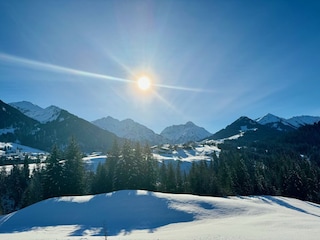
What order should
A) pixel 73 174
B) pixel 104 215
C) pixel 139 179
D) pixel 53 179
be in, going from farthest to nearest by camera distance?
1. pixel 139 179
2. pixel 73 174
3. pixel 53 179
4. pixel 104 215

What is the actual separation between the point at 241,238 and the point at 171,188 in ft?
142

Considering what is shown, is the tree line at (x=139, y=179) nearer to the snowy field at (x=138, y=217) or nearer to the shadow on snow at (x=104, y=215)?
the shadow on snow at (x=104, y=215)

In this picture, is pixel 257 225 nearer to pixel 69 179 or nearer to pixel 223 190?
pixel 69 179

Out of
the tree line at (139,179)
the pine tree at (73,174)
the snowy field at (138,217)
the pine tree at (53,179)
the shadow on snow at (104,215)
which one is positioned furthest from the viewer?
the tree line at (139,179)

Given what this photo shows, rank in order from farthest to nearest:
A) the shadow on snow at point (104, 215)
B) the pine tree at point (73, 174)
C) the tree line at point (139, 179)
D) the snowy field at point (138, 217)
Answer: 1. the tree line at point (139, 179)
2. the pine tree at point (73, 174)
3. the shadow on snow at point (104, 215)
4. the snowy field at point (138, 217)

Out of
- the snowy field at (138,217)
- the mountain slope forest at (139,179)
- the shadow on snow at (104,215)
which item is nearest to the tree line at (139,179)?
the mountain slope forest at (139,179)

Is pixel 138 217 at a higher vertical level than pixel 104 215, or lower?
lower

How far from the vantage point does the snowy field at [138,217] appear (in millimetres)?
19219

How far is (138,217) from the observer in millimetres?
25781

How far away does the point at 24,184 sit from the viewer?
77250 millimetres

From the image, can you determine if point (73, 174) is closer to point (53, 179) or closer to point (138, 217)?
point (53, 179)

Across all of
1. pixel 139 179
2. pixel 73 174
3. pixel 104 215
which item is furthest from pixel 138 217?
pixel 139 179

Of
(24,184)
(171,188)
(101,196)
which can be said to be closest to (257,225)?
(101,196)

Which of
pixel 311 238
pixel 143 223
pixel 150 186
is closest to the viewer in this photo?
pixel 311 238
